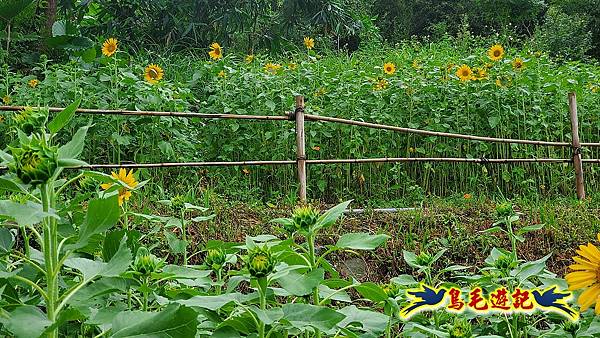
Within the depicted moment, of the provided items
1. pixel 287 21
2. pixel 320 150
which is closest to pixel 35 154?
pixel 320 150

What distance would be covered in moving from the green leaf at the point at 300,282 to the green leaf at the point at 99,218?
235 mm

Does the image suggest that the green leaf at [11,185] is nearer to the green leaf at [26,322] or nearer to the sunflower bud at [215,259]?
the green leaf at [26,322]

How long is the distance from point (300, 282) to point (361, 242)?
0.60ft

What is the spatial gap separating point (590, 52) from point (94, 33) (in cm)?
811

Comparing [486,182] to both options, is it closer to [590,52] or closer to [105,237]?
[105,237]

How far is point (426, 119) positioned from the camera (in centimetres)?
490

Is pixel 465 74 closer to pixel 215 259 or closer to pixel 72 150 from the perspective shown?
pixel 215 259

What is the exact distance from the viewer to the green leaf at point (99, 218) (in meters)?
0.89

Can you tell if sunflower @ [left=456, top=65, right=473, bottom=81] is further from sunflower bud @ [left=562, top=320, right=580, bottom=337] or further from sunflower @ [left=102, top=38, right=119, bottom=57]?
sunflower bud @ [left=562, top=320, right=580, bottom=337]

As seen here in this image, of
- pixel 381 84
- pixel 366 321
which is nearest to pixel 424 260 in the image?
pixel 366 321

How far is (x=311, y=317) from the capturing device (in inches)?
37.2

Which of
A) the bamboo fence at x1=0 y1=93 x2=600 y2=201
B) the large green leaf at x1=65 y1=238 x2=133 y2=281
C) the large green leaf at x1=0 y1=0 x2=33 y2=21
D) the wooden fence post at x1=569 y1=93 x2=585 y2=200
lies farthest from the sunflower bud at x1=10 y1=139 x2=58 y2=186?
the large green leaf at x1=0 y1=0 x2=33 y2=21

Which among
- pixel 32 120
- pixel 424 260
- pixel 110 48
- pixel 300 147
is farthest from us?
pixel 110 48

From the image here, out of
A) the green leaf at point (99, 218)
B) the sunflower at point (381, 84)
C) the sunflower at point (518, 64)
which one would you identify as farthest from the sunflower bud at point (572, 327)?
the sunflower at point (518, 64)
